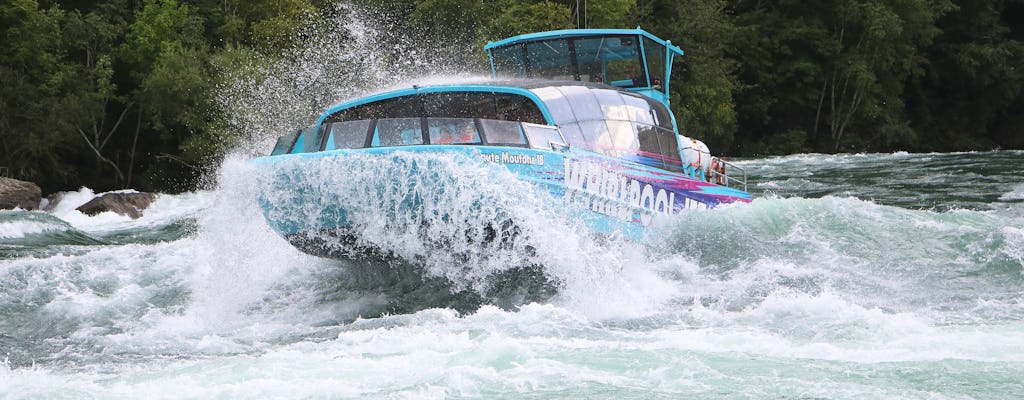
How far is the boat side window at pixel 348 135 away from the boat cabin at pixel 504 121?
0.03ft

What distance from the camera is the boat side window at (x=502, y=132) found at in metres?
12.1

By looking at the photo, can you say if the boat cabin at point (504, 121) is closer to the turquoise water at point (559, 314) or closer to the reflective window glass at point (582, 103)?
the reflective window glass at point (582, 103)

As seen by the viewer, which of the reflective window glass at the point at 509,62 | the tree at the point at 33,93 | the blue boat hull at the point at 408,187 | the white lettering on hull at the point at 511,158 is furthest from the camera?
the tree at the point at 33,93

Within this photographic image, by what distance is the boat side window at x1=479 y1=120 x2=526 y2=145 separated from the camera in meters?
12.1

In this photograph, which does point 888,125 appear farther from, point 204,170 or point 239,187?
point 239,187

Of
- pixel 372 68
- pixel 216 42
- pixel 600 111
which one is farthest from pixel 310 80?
pixel 600 111

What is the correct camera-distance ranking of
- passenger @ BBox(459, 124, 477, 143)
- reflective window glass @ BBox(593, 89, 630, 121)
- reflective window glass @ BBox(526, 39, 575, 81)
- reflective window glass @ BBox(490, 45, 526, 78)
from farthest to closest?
reflective window glass @ BBox(490, 45, 526, 78), reflective window glass @ BBox(526, 39, 575, 81), reflective window glass @ BBox(593, 89, 630, 121), passenger @ BBox(459, 124, 477, 143)

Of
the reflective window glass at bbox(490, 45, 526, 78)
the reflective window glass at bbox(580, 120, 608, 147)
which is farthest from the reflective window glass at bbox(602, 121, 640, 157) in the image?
the reflective window glass at bbox(490, 45, 526, 78)

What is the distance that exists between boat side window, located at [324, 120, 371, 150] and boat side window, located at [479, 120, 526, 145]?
128cm

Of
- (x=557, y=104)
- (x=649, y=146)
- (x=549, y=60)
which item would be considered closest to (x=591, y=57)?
(x=549, y=60)

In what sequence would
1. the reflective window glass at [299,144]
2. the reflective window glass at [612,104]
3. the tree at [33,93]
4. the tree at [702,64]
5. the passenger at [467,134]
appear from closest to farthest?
the passenger at [467,134]
the reflective window glass at [299,144]
the reflective window glass at [612,104]
the tree at [33,93]
the tree at [702,64]

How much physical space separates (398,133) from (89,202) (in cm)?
2002

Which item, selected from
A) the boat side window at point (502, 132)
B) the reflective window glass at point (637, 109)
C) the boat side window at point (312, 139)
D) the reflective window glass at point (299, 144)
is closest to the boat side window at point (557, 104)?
the boat side window at point (502, 132)

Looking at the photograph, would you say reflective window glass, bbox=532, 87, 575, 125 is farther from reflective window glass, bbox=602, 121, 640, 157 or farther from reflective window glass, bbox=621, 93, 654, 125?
reflective window glass, bbox=621, 93, 654, 125
